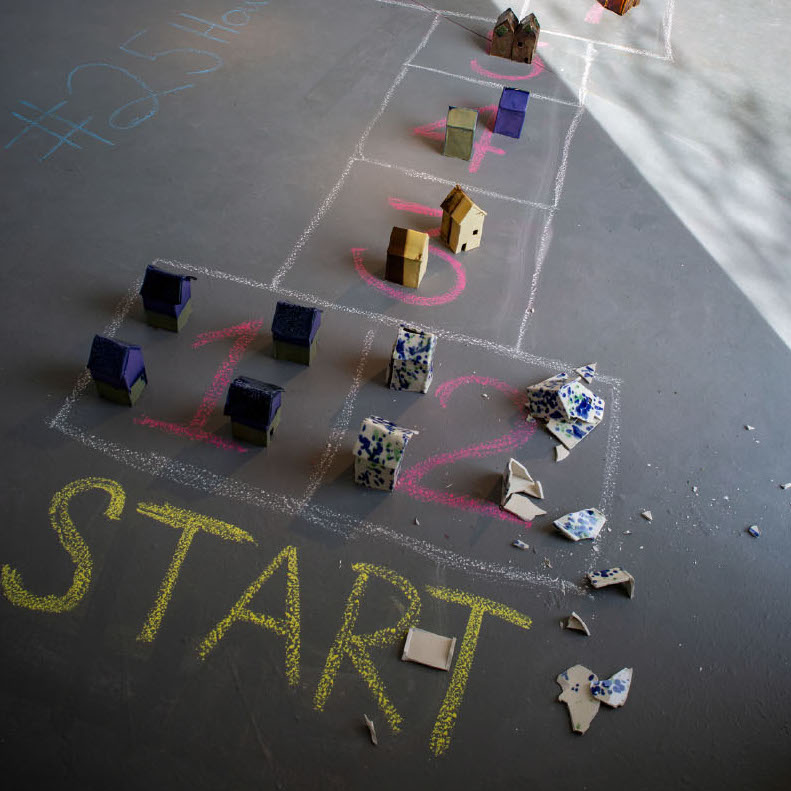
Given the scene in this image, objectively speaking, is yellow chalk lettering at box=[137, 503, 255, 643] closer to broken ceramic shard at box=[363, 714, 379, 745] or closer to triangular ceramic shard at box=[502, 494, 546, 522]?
broken ceramic shard at box=[363, 714, 379, 745]


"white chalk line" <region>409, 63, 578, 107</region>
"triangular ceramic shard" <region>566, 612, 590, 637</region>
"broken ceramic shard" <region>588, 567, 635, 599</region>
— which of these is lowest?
"triangular ceramic shard" <region>566, 612, 590, 637</region>

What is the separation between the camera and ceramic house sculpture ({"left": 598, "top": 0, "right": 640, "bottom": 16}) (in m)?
10.4

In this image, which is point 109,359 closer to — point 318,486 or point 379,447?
point 318,486

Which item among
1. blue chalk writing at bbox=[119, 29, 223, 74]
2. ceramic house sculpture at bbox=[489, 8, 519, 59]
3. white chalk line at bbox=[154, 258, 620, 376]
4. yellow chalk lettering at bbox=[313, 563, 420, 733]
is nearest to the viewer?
yellow chalk lettering at bbox=[313, 563, 420, 733]

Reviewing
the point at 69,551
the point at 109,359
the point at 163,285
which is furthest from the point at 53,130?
the point at 69,551

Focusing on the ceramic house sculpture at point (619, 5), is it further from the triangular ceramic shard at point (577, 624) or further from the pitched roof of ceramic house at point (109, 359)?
the triangular ceramic shard at point (577, 624)

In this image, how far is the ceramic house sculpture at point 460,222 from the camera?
6605mm

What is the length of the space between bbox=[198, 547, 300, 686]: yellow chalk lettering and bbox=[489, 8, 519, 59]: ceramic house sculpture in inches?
286

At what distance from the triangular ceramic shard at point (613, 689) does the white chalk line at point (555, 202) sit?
8.98 feet

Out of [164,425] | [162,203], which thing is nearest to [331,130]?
[162,203]

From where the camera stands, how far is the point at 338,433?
17.8 ft

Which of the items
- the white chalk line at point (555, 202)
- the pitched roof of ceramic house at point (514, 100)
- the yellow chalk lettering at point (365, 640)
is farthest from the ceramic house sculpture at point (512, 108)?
the yellow chalk lettering at point (365, 640)

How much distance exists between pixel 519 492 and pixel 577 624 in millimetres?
980

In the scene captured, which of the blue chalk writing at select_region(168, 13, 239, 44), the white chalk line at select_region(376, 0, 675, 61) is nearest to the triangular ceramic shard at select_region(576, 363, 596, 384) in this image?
the white chalk line at select_region(376, 0, 675, 61)
